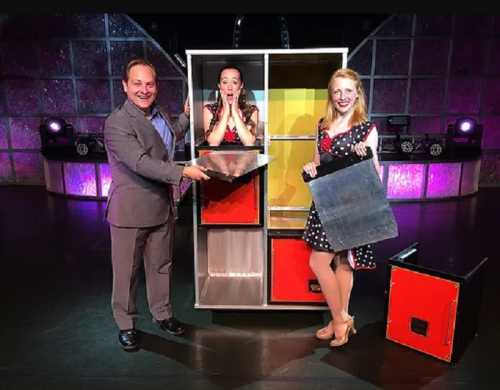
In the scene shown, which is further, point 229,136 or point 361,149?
point 229,136

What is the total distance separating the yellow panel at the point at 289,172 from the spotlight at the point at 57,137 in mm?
3697

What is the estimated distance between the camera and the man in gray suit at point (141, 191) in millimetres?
2240

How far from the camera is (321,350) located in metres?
2.50

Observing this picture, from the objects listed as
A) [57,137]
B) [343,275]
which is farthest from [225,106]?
[57,137]

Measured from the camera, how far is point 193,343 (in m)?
2.57

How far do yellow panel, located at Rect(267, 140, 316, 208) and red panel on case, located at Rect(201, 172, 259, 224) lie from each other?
0.37 metres

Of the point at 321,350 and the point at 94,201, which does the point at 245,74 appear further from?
the point at 94,201

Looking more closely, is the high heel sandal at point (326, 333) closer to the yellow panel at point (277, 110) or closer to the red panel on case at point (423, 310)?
the red panel on case at point (423, 310)

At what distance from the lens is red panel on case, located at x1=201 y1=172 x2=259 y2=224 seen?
2592 millimetres

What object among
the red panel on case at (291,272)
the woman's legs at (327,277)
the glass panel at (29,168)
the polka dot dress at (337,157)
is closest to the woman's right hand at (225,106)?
the polka dot dress at (337,157)

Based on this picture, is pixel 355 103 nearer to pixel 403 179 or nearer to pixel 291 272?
pixel 291 272

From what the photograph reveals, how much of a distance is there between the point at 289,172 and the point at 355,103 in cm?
78

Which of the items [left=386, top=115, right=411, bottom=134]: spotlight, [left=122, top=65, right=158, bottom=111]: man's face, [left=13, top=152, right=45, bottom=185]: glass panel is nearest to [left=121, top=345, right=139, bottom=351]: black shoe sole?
[left=122, top=65, right=158, bottom=111]: man's face

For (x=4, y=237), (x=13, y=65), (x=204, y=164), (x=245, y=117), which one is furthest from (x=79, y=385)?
(x=13, y=65)
